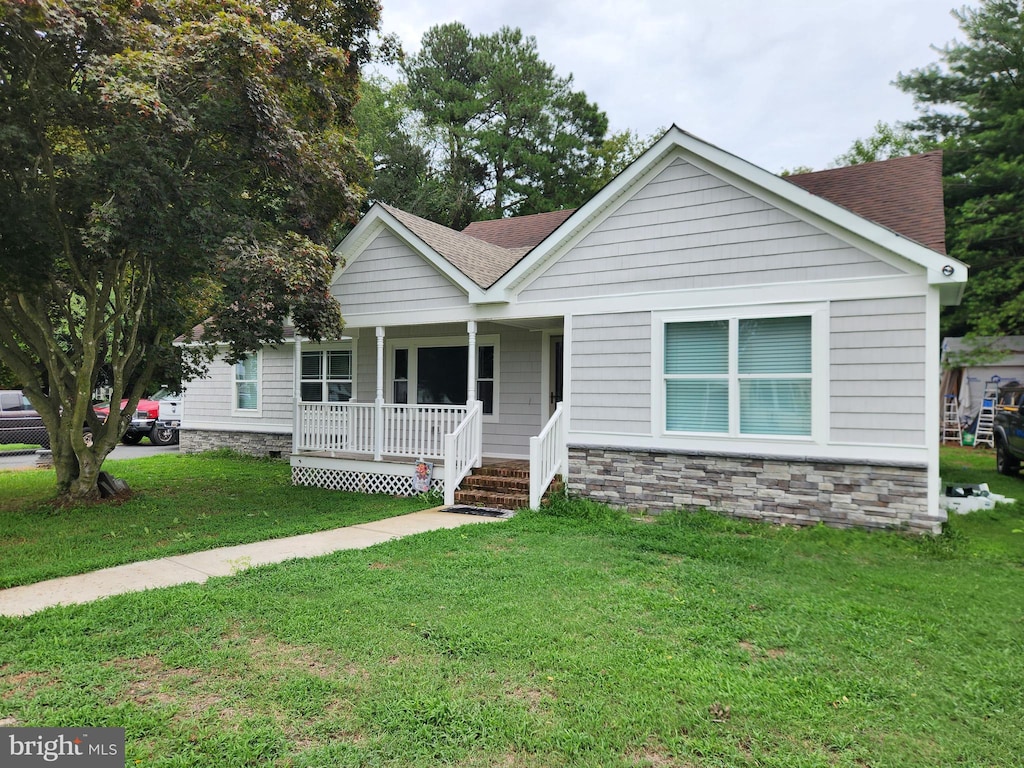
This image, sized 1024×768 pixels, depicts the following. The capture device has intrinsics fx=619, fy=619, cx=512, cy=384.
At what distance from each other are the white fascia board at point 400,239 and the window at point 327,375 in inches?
99.1

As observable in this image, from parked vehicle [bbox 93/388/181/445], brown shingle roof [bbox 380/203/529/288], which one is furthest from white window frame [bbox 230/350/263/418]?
brown shingle roof [bbox 380/203/529/288]

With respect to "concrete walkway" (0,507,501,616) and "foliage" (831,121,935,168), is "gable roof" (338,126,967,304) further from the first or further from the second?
"foliage" (831,121,935,168)

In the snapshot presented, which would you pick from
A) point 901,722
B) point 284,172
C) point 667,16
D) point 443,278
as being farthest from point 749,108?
point 901,722

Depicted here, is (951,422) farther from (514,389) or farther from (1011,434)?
(514,389)

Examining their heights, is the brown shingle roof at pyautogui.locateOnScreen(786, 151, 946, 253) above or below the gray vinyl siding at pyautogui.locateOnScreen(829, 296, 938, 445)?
above

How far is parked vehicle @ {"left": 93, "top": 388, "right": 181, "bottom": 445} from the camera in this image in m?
19.9

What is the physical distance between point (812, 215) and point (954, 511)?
182 inches

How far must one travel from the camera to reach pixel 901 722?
3029 mm

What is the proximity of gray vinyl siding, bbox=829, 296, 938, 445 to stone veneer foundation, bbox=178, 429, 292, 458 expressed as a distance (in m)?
12.2

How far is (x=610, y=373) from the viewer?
28.9 feet

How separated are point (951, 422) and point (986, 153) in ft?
26.8

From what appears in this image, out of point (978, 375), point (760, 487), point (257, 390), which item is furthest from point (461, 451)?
point (978, 375)

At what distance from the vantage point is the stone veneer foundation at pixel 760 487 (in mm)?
6984

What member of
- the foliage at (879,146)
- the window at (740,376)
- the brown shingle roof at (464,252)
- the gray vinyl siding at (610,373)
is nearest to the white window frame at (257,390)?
the brown shingle roof at (464,252)
